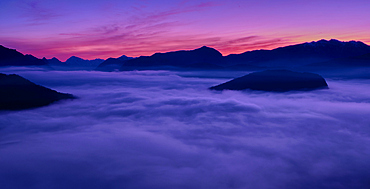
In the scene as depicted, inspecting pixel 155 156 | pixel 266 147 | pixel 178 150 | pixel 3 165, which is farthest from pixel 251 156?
pixel 3 165

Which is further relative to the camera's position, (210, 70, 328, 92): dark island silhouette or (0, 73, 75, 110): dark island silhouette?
(210, 70, 328, 92): dark island silhouette

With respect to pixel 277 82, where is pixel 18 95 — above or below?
above

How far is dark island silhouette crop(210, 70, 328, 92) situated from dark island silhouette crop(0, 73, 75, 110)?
125 ft

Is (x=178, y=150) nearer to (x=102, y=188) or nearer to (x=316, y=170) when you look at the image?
(x=102, y=188)

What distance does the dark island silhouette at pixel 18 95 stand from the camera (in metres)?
22.6

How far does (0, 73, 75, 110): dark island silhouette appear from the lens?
22562 mm

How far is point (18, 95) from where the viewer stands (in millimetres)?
23688

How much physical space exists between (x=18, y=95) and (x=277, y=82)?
1926 inches

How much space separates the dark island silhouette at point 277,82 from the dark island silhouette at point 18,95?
125 feet

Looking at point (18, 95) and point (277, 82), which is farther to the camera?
point (277, 82)

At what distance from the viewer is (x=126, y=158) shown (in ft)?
36.4

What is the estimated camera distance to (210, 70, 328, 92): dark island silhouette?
4706cm

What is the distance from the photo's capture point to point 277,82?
48.0m

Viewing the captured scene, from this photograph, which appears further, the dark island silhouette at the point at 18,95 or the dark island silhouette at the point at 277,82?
the dark island silhouette at the point at 277,82
